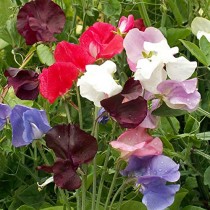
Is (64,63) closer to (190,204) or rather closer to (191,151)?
(191,151)

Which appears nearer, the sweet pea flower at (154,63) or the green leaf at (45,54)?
the sweet pea flower at (154,63)

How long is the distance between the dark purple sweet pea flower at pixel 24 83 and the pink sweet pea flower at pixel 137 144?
0.15 metres

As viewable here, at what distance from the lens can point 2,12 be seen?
142 centimetres

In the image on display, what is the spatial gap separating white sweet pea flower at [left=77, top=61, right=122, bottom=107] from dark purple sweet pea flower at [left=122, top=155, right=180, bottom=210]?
99mm

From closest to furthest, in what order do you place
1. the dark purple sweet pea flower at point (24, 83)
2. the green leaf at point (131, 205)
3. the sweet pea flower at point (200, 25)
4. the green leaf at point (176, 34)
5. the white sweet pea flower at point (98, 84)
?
the white sweet pea flower at point (98, 84), the dark purple sweet pea flower at point (24, 83), the green leaf at point (131, 205), the sweet pea flower at point (200, 25), the green leaf at point (176, 34)

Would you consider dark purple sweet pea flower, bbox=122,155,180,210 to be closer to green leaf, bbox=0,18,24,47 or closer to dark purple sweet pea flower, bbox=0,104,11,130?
dark purple sweet pea flower, bbox=0,104,11,130

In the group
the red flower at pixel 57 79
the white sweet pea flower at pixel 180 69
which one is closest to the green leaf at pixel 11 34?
the red flower at pixel 57 79

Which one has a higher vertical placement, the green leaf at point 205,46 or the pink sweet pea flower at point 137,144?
the pink sweet pea flower at point 137,144

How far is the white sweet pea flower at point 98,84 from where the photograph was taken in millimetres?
868

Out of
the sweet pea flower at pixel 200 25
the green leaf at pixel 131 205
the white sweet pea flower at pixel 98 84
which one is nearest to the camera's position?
the white sweet pea flower at pixel 98 84

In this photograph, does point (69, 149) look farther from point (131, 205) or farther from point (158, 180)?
point (131, 205)

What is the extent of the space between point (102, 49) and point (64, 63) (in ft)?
0.21

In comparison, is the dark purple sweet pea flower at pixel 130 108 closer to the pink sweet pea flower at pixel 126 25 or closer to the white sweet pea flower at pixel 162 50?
the white sweet pea flower at pixel 162 50

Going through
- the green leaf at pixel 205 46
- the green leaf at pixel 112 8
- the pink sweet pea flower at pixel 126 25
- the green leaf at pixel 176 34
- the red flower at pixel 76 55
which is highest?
the red flower at pixel 76 55
